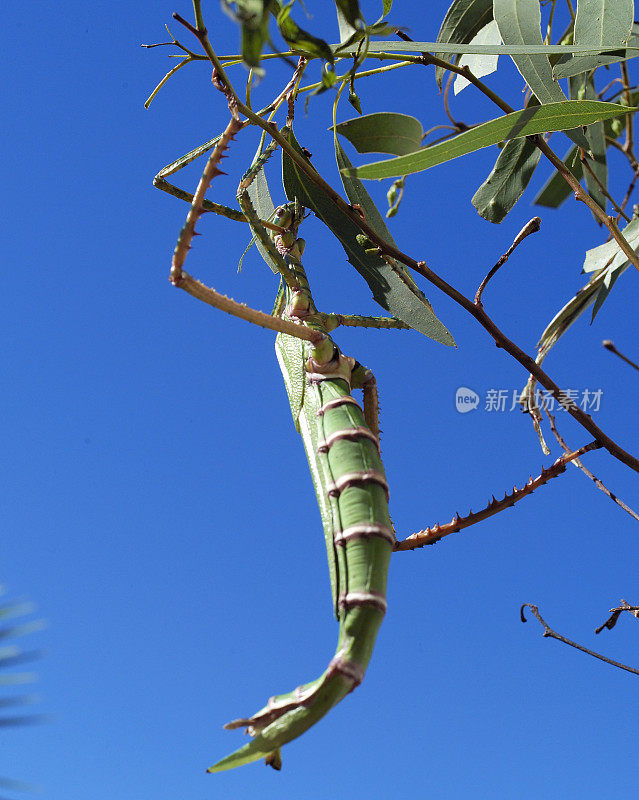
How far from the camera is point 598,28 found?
189cm

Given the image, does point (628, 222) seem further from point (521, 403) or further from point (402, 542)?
point (402, 542)

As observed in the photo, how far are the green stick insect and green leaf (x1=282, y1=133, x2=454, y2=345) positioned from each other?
10 centimetres

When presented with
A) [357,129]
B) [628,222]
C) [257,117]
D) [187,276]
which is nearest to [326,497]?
[187,276]

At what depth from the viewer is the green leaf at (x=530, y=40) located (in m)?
1.78

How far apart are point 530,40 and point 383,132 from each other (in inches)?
16.8

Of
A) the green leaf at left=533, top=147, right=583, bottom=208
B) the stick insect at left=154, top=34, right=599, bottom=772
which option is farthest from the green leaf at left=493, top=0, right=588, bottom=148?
the green leaf at left=533, top=147, right=583, bottom=208

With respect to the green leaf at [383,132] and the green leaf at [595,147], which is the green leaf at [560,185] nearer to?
the green leaf at [595,147]

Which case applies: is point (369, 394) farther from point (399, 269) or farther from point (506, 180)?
point (506, 180)

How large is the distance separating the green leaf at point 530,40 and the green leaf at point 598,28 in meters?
0.11

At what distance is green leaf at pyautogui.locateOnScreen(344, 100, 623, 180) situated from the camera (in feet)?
5.43

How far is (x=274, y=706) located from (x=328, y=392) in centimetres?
61

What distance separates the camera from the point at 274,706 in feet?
4.18

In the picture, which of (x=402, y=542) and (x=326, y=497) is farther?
(x=402, y=542)

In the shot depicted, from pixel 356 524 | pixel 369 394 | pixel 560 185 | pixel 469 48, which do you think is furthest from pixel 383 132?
pixel 560 185
